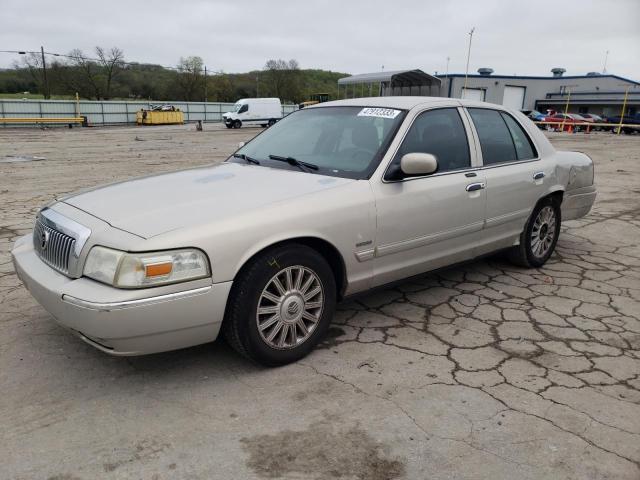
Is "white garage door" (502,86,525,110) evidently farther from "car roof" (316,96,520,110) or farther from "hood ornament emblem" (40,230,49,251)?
"hood ornament emblem" (40,230,49,251)

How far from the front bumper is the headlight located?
39 mm

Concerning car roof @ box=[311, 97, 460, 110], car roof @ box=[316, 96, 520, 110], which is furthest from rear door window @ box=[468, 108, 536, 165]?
car roof @ box=[311, 97, 460, 110]

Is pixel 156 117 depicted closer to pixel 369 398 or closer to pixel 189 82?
pixel 189 82

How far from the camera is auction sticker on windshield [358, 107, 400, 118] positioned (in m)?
3.85

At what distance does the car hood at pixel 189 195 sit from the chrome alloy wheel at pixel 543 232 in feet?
7.97

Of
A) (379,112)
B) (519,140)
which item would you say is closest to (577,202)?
(519,140)

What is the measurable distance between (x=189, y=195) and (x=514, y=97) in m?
64.8

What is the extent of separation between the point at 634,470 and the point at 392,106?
8.98 ft

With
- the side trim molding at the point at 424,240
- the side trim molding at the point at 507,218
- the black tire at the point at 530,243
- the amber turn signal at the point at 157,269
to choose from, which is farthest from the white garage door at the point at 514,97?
the amber turn signal at the point at 157,269

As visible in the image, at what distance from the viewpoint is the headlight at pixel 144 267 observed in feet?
8.45

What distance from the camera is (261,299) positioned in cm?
296

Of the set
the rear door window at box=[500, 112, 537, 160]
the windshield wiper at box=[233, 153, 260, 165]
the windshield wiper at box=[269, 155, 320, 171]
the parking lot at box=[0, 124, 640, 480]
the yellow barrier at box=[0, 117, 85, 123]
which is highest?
the rear door window at box=[500, 112, 537, 160]

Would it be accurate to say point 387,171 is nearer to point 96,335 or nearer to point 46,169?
point 96,335

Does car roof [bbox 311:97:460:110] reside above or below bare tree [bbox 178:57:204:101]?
below
